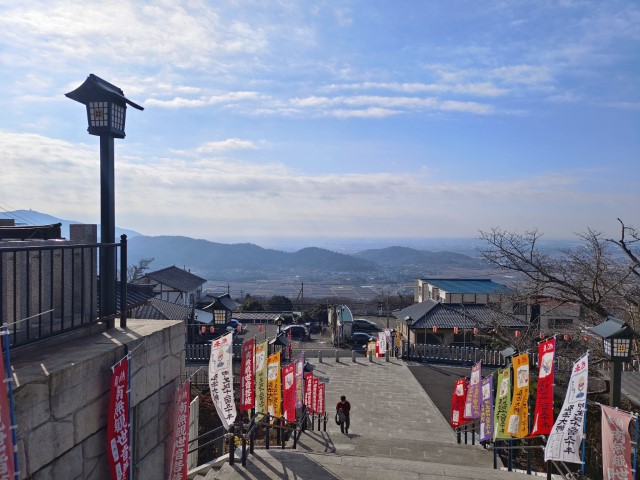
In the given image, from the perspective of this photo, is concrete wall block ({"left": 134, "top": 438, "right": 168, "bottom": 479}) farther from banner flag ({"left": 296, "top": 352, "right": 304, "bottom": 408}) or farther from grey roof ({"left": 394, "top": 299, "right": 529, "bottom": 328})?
grey roof ({"left": 394, "top": 299, "right": 529, "bottom": 328})

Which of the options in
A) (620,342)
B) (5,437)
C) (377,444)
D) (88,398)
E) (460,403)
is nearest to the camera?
(5,437)

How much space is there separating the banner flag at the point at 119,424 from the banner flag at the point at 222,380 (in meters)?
3.92

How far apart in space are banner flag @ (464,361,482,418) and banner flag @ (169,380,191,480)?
8.19 metres

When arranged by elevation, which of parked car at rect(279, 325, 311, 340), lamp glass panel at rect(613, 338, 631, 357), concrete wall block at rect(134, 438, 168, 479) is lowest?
parked car at rect(279, 325, 311, 340)

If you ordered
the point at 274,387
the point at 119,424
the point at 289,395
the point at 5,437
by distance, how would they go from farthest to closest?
the point at 289,395
the point at 274,387
the point at 119,424
the point at 5,437

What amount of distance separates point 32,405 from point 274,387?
340 inches

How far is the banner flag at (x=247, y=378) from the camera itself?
9.76m

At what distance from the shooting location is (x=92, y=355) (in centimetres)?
410

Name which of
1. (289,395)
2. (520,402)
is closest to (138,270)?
(289,395)

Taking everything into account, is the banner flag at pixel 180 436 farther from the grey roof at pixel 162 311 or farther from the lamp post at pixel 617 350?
the grey roof at pixel 162 311

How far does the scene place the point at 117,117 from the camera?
5656 mm

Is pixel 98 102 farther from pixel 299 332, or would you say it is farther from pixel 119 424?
pixel 299 332

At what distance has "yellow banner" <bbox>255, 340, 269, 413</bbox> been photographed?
1073 cm

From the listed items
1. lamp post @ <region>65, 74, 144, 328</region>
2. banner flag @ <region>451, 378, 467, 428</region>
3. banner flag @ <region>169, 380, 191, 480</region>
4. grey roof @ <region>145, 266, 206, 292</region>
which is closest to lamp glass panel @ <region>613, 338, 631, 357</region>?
banner flag @ <region>451, 378, 467, 428</region>
